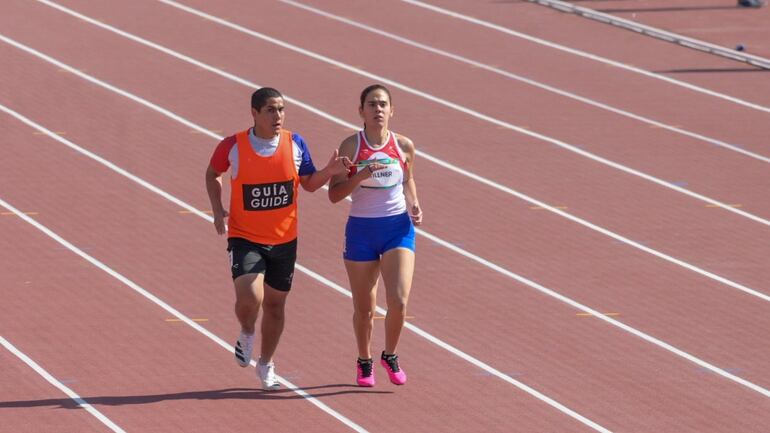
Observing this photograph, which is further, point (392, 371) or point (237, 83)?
point (237, 83)

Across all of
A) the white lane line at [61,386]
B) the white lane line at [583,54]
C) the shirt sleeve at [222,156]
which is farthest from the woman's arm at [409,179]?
the white lane line at [583,54]

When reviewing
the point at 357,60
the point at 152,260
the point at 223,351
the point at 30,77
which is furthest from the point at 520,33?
the point at 223,351

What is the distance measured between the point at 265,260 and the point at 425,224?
547cm

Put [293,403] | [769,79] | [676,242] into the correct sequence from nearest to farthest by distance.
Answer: [293,403]
[676,242]
[769,79]

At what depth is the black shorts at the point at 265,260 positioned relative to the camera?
9.98 m

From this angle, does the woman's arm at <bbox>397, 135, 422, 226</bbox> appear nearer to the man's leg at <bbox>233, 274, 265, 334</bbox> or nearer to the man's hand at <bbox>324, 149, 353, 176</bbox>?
the man's hand at <bbox>324, 149, 353, 176</bbox>

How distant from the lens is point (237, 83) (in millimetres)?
21641

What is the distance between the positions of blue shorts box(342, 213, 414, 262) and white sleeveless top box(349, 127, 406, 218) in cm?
5

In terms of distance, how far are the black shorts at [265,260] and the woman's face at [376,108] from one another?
945 mm

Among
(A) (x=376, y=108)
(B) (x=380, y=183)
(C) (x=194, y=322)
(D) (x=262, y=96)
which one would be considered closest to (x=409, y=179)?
(B) (x=380, y=183)

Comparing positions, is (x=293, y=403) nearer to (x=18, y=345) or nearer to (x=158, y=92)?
(x=18, y=345)

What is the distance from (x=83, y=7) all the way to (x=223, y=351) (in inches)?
626

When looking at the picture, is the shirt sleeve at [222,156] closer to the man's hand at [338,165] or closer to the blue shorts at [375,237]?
the man's hand at [338,165]

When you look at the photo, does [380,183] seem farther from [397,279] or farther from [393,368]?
[393,368]
